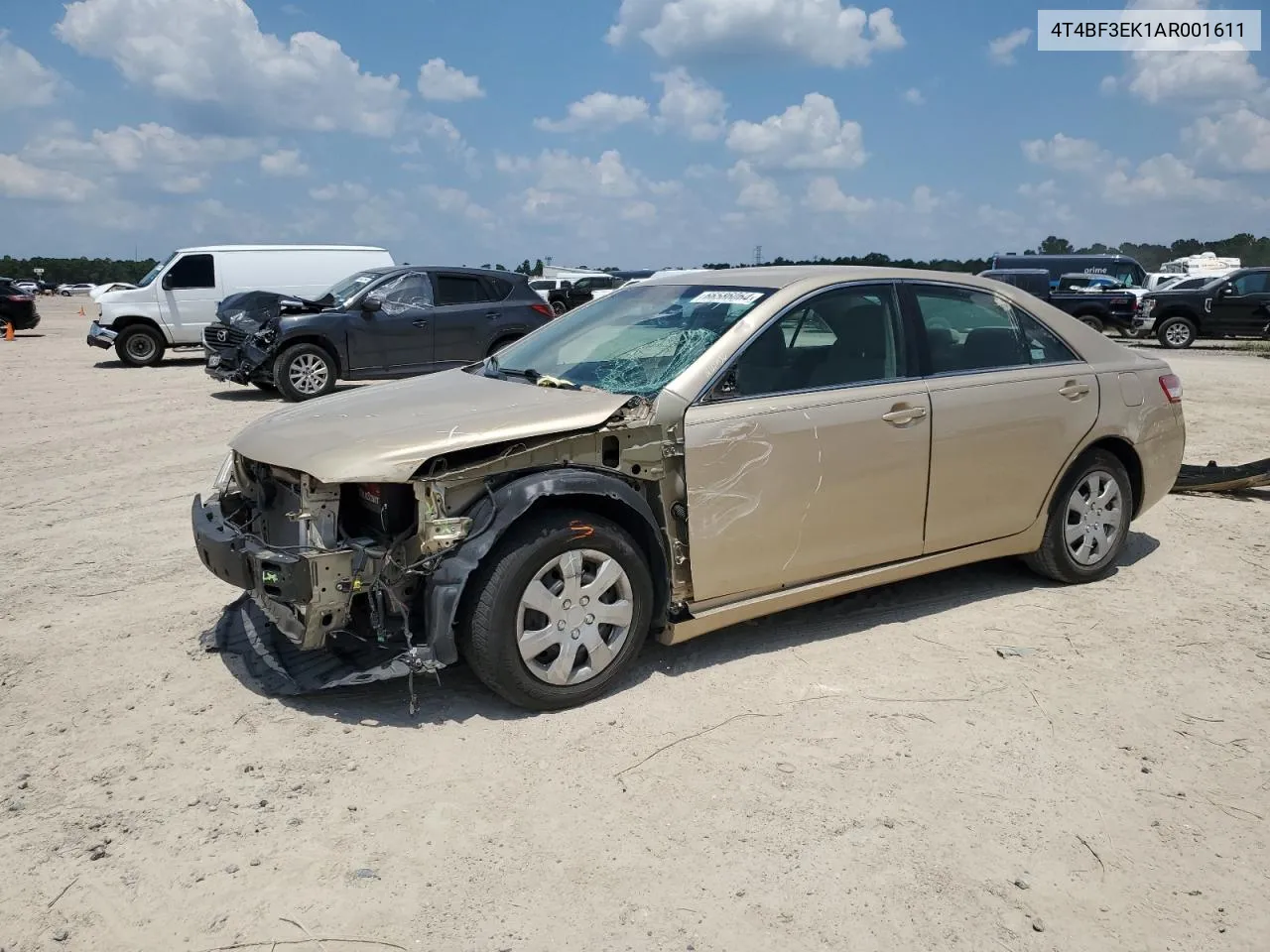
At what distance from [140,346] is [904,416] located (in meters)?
16.6

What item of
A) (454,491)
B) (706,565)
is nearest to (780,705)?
(706,565)

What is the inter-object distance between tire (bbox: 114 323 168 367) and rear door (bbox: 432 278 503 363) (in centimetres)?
704

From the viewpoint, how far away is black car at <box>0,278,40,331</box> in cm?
2533

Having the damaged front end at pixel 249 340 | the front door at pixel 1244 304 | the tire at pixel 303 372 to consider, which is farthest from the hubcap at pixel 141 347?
the front door at pixel 1244 304

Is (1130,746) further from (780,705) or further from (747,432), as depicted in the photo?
(747,432)

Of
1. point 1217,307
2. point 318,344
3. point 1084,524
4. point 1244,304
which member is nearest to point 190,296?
point 318,344

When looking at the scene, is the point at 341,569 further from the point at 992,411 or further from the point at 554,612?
the point at 992,411

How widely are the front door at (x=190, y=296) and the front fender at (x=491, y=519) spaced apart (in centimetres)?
1585

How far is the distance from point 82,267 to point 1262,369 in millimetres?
120796

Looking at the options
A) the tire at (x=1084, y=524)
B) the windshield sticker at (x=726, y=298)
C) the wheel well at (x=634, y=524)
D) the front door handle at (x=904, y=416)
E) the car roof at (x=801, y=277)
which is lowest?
the tire at (x=1084, y=524)

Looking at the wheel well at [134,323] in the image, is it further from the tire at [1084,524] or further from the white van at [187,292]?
the tire at [1084,524]

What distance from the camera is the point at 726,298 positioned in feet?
14.9

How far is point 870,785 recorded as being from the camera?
3.41 m

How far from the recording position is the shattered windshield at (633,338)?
430 cm
